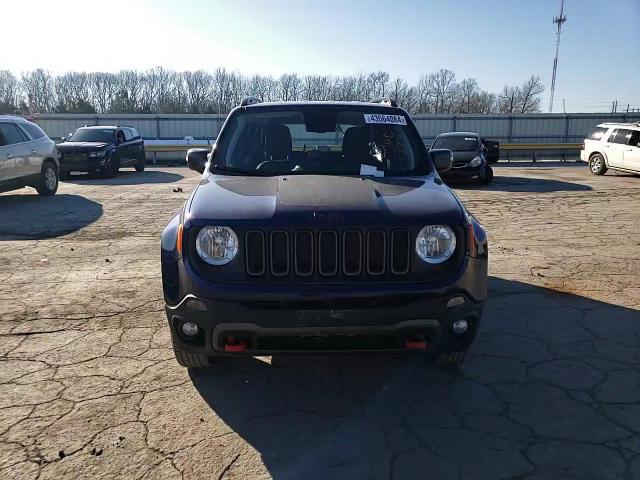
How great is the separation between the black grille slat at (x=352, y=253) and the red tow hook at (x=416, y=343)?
0.47m

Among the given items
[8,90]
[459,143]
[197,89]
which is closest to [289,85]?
[197,89]

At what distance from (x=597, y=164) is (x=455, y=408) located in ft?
61.1

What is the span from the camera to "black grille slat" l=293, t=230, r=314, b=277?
2.86m

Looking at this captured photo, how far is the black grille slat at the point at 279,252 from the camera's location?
9.36ft

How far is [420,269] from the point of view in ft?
9.64

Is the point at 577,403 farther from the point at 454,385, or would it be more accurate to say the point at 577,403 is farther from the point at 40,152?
the point at 40,152

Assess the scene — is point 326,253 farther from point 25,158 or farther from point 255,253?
point 25,158

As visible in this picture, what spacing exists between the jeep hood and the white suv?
16762mm

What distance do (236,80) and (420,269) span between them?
69.5m

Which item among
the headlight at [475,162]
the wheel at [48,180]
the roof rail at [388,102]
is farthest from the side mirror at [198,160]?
the headlight at [475,162]

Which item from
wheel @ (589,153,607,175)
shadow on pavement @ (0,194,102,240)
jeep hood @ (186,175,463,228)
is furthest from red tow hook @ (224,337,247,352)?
wheel @ (589,153,607,175)

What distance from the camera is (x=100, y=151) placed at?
17219mm

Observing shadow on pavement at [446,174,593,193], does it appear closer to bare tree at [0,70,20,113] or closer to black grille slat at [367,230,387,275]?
black grille slat at [367,230,387,275]

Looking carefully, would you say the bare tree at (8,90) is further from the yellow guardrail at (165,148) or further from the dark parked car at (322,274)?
the dark parked car at (322,274)
